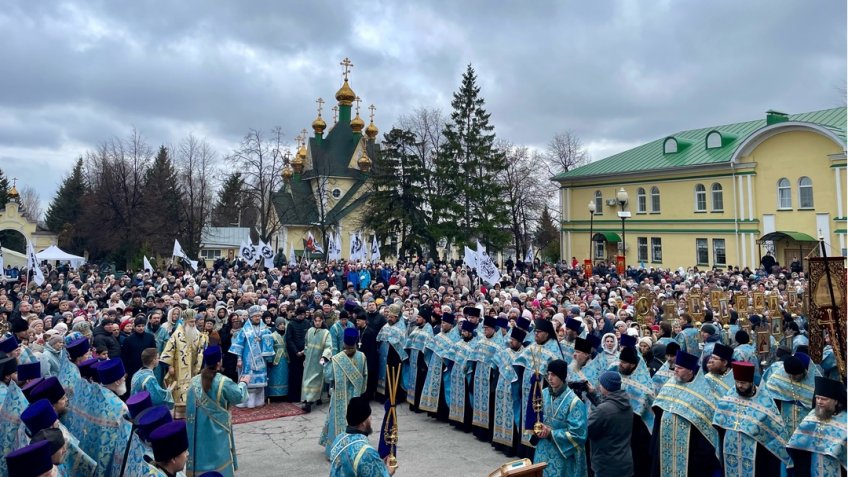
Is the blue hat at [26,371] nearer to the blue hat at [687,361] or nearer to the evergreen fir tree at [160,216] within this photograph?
the blue hat at [687,361]

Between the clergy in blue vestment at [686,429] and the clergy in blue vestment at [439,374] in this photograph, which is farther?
the clergy in blue vestment at [439,374]

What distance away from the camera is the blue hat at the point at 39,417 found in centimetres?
419

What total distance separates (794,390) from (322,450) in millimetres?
5871

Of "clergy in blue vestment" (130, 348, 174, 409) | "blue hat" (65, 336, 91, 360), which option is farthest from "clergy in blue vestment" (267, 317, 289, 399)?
"blue hat" (65, 336, 91, 360)

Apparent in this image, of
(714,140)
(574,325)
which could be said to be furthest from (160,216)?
(574,325)

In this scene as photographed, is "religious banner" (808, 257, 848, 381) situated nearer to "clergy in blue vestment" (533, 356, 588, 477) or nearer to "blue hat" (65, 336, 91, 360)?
"clergy in blue vestment" (533, 356, 588, 477)

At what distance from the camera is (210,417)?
633 centimetres

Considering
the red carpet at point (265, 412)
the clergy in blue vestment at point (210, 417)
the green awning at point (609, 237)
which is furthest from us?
the green awning at point (609, 237)

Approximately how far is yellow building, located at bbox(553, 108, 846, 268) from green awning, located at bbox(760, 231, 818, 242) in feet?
0.15

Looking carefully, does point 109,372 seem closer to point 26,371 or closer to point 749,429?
point 26,371

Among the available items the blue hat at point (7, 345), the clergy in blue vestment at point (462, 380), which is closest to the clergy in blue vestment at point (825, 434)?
the clergy in blue vestment at point (462, 380)

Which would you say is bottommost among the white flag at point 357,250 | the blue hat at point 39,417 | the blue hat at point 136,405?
the blue hat at point 136,405

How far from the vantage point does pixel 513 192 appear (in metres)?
45.8

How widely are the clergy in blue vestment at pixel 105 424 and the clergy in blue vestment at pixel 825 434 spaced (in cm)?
563
